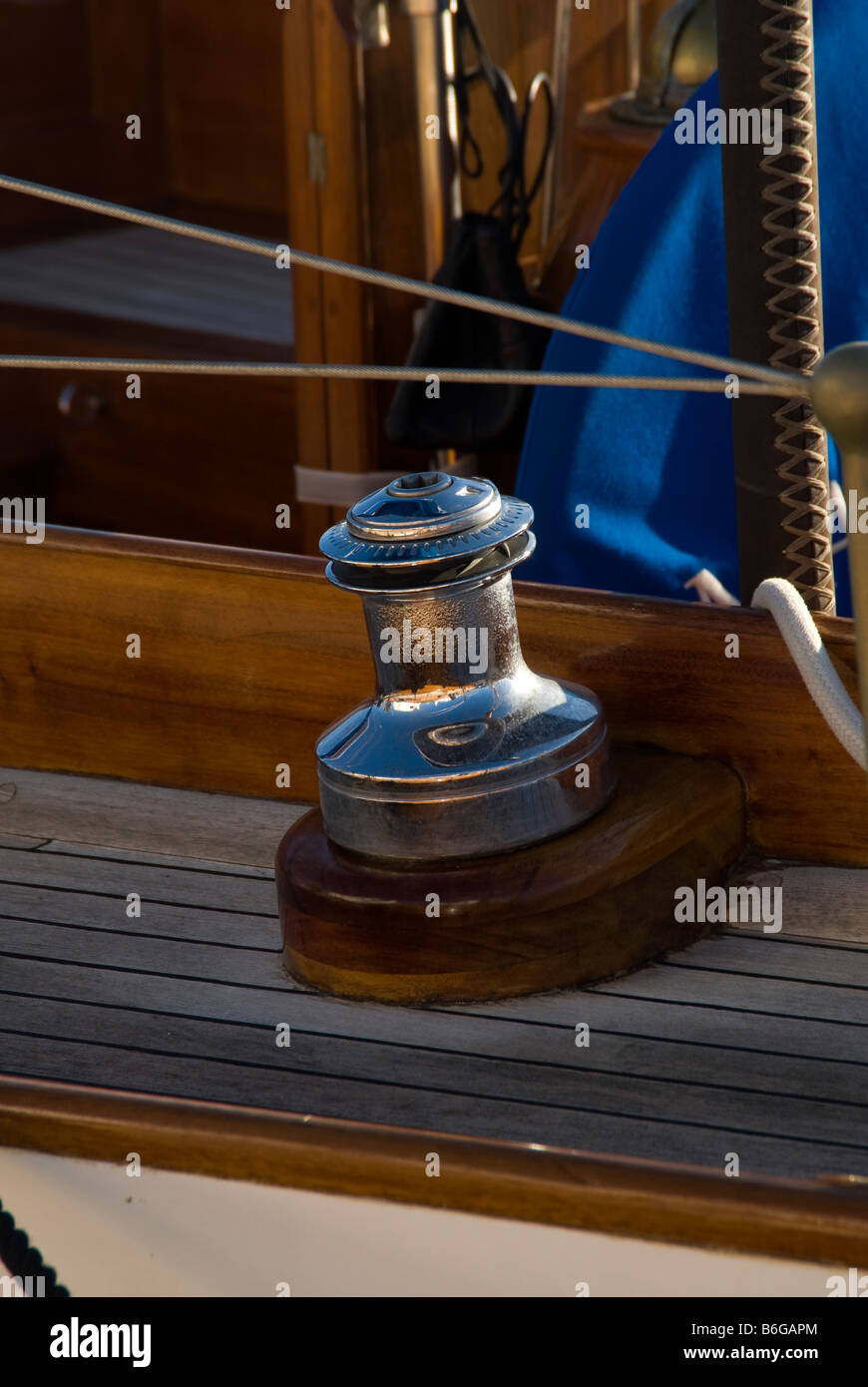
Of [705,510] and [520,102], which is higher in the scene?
[520,102]

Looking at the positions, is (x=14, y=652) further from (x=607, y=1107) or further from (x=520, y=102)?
(x=520, y=102)

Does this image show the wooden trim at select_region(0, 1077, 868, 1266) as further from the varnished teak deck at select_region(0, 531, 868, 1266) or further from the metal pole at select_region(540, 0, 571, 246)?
the metal pole at select_region(540, 0, 571, 246)

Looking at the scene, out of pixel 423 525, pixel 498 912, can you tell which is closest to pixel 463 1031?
pixel 498 912

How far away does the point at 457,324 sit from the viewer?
237 centimetres

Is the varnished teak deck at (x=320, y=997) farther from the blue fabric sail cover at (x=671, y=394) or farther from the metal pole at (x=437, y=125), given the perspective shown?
the metal pole at (x=437, y=125)

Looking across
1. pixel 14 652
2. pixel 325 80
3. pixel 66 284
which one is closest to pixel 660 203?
pixel 14 652

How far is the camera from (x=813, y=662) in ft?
3.68

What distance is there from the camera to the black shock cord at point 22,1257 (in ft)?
3.30

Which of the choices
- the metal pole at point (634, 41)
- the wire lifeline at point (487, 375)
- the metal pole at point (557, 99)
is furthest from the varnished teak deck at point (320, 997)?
the metal pole at point (634, 41)

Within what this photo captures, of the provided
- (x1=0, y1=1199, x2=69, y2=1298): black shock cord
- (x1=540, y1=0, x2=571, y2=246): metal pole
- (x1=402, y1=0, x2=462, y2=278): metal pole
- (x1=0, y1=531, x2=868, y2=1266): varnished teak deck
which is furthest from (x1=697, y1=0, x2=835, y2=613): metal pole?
(x1=540, y1=0, x2=571, y2=246): metal pole

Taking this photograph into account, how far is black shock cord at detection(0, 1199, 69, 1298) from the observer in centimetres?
100

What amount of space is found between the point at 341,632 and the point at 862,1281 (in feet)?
1.98

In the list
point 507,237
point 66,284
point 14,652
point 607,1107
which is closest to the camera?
point 607,1107

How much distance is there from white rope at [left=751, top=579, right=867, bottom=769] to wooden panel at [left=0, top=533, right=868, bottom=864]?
0.8 inches
